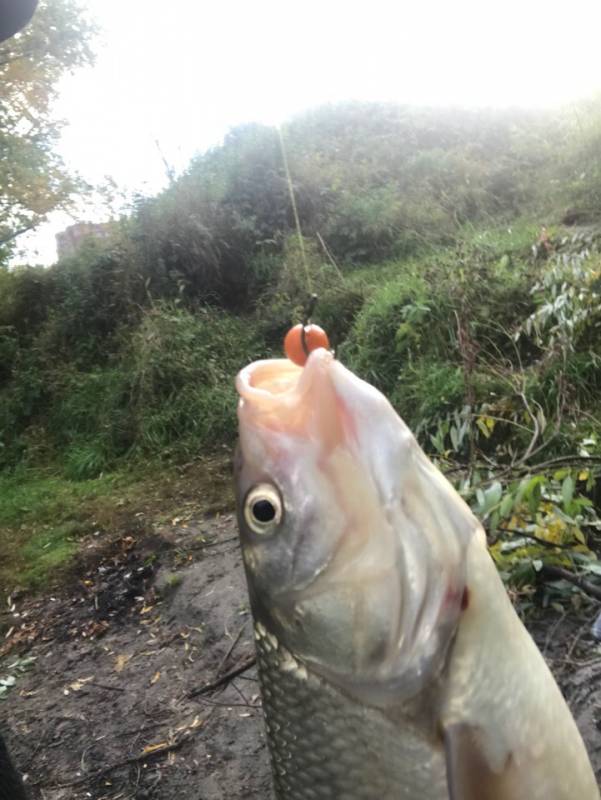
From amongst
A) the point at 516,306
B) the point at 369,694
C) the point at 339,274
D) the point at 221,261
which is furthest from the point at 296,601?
the point at 221,261

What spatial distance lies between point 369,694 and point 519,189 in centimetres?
1002

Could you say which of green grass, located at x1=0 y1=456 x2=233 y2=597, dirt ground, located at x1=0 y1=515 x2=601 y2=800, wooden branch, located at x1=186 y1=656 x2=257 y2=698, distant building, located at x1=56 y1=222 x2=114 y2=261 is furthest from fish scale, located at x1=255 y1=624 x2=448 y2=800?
distant building, located at x1=56 y1=222 x2=114 y2=261

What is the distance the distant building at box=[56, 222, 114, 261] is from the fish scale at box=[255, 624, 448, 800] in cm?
1190

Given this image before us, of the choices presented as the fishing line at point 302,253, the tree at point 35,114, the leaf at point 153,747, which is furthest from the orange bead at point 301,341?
the tree at point 35,114

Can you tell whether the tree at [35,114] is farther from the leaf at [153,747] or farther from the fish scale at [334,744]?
the fish scale at [334,744]

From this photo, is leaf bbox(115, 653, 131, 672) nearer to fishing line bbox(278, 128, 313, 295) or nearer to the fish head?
the fish head

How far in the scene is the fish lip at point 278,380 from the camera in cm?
105

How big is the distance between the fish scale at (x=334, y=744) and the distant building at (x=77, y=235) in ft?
39.1

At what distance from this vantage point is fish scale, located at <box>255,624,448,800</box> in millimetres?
1046

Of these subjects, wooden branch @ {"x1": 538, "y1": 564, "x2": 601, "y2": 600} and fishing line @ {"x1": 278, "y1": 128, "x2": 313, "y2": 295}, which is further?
fishing line @ {"x1": 278, "y1": 128, "x2": 313, "y2": 295}

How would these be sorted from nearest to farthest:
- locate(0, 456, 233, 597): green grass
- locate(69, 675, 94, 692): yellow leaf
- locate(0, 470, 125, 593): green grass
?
1. locate(69, 675, 94, 692): yellow leaf
2. locate(0, 470, 125, 593): green grass
3. locate(0, 456, 233, 597): green grass

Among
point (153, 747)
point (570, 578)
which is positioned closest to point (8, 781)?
point (153, 747)

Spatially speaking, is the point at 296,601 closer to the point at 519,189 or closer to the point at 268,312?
the point at 268,312

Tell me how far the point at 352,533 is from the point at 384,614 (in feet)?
0.44
